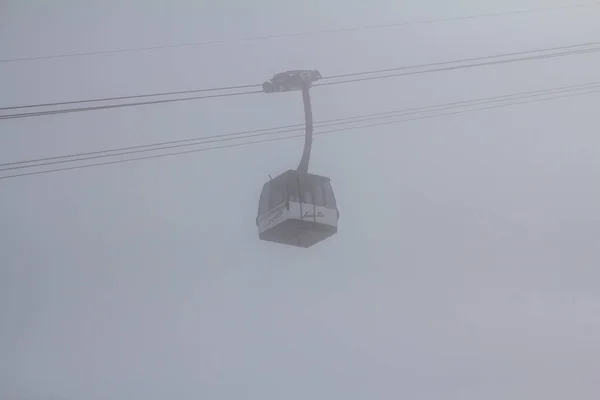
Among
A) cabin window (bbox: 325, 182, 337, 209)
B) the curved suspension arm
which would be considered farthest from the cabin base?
the curved suspension arm

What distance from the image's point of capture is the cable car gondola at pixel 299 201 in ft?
13.4

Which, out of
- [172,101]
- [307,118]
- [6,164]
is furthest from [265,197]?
[6,164]

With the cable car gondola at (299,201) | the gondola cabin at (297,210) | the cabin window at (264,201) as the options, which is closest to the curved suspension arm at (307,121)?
the cable car gondola at (299,201)

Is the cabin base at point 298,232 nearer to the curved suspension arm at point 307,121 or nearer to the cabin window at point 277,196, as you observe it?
the cabin window at point 277,196

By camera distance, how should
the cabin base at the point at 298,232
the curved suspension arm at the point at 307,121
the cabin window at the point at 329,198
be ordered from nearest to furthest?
the curved suspension arm at the point at 307,121 → the cabin base at the point at 298,232 → the cabin window at the point at 329,198

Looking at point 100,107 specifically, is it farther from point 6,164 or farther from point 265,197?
point 265,197

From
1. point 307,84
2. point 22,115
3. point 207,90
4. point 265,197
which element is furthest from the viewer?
point 207,90

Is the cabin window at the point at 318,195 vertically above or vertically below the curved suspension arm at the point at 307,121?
below

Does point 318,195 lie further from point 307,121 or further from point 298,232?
point 307,121

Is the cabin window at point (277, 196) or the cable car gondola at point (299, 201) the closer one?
the cable car gondola at point (299, 201)

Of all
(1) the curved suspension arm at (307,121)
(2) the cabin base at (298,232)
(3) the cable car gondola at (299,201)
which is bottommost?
(2) the cabin base at (298,232)

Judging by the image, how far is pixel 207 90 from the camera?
236 inches

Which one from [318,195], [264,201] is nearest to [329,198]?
[318,195]

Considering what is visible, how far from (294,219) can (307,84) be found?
2.26 ft
